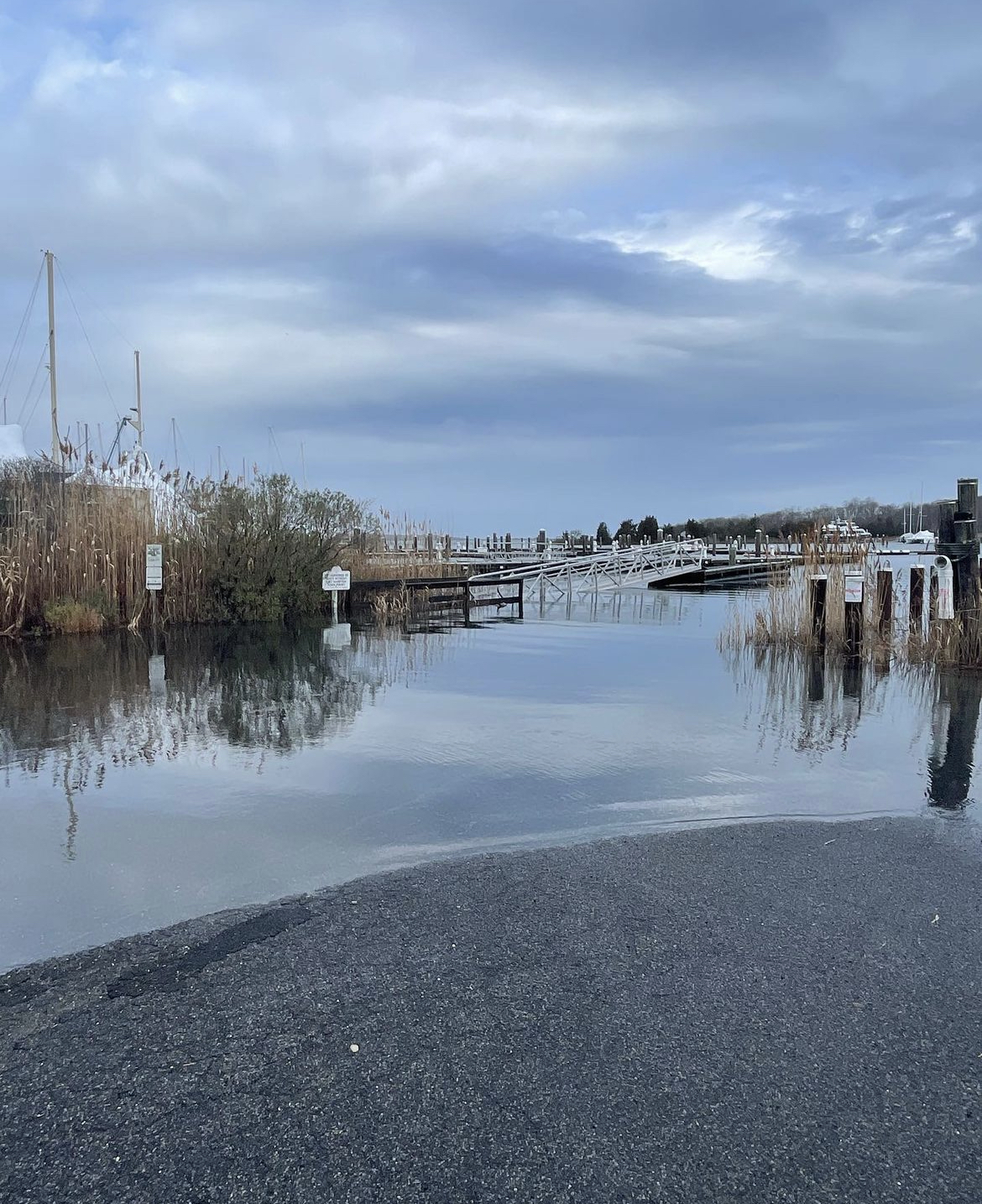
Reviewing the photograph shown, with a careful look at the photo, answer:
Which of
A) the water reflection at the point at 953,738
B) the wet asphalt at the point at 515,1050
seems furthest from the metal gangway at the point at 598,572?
the wet asphalt at the point at 515,1050

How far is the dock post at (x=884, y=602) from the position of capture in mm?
12180

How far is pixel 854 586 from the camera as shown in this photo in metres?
11.9

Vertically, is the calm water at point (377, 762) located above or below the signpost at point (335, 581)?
below

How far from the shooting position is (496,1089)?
249cm

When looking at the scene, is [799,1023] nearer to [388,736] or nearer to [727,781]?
[727,781]

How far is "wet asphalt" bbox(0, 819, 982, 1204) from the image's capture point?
86.5 inches

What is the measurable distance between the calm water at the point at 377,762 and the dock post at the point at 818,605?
34.8 inches

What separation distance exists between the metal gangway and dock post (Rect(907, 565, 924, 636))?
43.1 ft

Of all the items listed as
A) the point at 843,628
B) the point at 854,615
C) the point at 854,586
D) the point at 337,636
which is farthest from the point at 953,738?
the point at 337,636

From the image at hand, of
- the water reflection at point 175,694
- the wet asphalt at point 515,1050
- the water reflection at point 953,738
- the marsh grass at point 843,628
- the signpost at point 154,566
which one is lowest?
the water reflection at point 953,738

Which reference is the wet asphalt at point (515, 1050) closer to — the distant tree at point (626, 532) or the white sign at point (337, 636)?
the white sign at point (337, 636)

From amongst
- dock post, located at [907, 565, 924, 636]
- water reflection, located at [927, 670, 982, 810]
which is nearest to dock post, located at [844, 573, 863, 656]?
dock post, located at [907, 565, 924, 636]

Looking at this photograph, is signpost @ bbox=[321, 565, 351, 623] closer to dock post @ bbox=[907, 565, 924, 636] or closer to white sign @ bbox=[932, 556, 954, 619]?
dock post @ bbox=[907, 565, 924, 636]

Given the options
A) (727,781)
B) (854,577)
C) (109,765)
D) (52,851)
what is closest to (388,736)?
(109,765)
